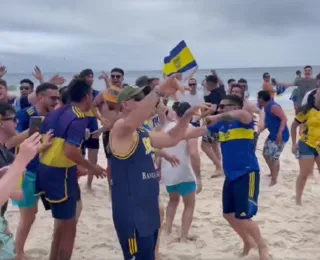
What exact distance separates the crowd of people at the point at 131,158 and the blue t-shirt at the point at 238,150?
0.03 feet

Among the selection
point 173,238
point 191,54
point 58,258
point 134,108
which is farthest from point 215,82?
point 134,108

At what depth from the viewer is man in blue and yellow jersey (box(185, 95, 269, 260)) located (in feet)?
17.4

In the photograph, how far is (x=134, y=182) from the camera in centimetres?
381

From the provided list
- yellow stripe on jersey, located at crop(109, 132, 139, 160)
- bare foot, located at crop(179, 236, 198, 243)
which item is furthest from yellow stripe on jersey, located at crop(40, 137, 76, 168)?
bare foot, located at crop(179, 236, 198, 243)

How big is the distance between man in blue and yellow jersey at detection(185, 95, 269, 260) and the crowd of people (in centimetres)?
1

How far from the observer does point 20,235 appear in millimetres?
5359

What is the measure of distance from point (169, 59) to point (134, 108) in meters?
1.66

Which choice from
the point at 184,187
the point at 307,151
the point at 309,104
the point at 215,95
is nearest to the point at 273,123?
the point at 215,95

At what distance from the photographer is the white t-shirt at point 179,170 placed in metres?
5.90

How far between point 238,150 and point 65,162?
1.83m

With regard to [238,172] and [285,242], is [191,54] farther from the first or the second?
[285,242]

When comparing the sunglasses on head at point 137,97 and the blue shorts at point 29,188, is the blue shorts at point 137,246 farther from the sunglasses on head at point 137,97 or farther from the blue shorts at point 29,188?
the blue shorts at point 29,188

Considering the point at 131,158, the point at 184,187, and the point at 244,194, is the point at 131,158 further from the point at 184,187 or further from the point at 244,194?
the point at 184,187

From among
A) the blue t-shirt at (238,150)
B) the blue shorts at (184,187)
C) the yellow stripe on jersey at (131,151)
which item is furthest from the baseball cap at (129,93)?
the blue shorts at (184,187)
